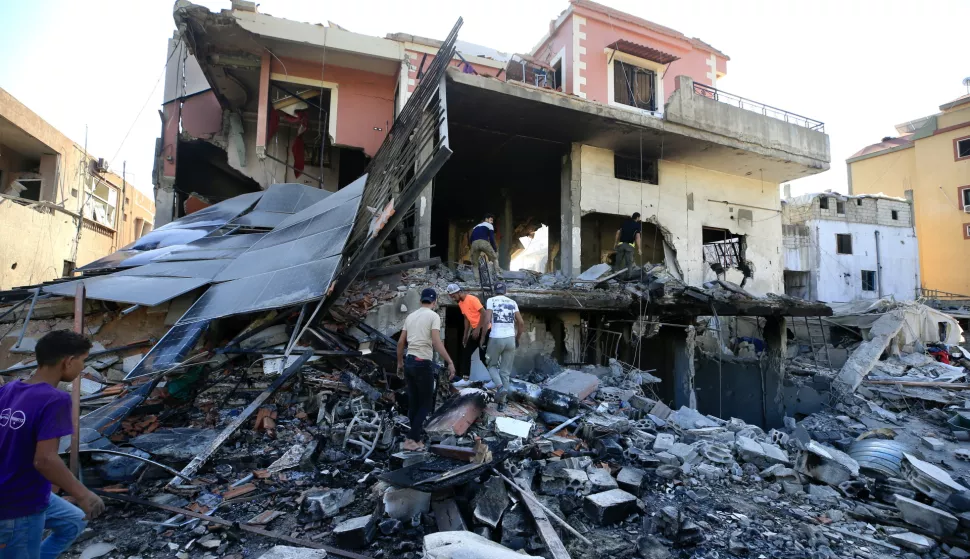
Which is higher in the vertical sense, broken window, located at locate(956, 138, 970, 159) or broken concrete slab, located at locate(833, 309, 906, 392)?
broken window, located at locate(956, 138, 970, 159)

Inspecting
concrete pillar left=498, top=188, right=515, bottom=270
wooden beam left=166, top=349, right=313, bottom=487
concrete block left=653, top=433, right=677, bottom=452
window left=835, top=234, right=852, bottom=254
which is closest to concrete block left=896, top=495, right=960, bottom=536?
concrete block left=653, top=433, right=677, bottom=452

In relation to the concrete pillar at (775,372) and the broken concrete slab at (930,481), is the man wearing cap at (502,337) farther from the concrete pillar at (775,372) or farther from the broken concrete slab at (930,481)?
the concrete pillar at (775,372)

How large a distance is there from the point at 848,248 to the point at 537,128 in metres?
21.1

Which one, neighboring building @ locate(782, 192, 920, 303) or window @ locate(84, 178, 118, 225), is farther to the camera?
neighboring building @ locate(782, 192, 920, 303)

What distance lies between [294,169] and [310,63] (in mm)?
2796

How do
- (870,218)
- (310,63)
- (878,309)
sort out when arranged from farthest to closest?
(870,218) → (878,309) → (310,63)

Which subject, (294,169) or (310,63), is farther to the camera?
(294,169)

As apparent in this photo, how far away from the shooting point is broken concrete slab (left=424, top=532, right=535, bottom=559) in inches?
103

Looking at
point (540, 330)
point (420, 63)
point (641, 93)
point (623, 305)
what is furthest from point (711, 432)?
point (641, 93)

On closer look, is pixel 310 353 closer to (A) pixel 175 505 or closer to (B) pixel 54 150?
(A) pixel 175 505

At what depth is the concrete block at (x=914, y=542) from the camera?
3768 millimetres

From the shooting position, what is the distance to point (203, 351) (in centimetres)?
621

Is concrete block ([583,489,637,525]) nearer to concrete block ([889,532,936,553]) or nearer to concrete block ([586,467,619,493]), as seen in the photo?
concrete block ([586,467,619,493])

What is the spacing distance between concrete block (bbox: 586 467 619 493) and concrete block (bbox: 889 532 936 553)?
221cm
